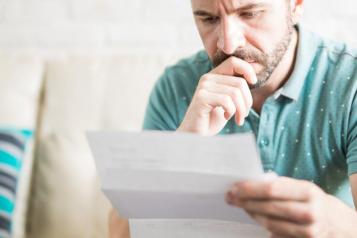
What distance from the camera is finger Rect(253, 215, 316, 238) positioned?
29.4 inches

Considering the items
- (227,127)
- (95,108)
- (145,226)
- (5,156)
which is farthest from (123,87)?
(145,226)

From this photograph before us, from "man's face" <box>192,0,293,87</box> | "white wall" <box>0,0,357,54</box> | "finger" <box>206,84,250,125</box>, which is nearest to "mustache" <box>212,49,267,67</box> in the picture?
"man's face" <box>192,0,293,87</box>

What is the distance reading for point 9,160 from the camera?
68.2 inches

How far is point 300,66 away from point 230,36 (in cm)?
19

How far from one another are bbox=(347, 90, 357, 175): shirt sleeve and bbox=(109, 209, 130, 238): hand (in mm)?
437

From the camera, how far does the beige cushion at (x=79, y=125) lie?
1.69 metres

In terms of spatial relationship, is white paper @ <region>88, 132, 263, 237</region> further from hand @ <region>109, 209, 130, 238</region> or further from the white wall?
the white wall

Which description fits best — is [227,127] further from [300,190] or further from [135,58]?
[135,58]

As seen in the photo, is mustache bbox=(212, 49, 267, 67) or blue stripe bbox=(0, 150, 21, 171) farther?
blue stripe bbox=(0, 150, 21, 171)

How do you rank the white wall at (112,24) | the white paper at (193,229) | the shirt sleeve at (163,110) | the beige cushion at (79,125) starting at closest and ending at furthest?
the white paper at (193,229), the shirt sleeve at (163,110), the beige cushion at (79,125), the white wall at (112,24)

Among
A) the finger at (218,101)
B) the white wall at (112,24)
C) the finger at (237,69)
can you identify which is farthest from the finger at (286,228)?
the white wall at (112,24)

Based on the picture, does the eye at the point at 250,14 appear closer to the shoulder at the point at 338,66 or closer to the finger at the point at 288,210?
the shoulder at the point at 338,66

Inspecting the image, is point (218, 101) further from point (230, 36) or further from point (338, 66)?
point (338, 66)

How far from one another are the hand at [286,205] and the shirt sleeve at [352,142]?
1.01ft
